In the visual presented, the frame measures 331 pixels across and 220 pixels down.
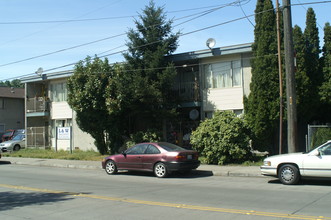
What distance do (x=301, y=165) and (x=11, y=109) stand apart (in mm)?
38032

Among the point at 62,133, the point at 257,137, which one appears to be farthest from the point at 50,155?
the point at 257,137

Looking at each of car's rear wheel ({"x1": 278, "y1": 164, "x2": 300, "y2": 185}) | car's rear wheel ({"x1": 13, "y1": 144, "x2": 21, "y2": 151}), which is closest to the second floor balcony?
car's rear wheel ({"x1": 13, "y1": 144, "x2": 21, "y2": 151})

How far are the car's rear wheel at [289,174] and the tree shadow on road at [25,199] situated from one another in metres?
6.60

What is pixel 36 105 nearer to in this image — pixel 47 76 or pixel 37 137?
pixel 37 137

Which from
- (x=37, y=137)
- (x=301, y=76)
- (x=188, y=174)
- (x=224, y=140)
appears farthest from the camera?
(x=37, y=137)

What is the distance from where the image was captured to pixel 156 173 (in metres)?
13.7

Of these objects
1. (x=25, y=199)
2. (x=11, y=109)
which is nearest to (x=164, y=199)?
(x=25, y=199)

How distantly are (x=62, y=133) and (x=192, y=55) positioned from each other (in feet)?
37.6

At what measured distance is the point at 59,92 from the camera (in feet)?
94.9

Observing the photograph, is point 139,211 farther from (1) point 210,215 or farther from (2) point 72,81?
(2) point 72,81

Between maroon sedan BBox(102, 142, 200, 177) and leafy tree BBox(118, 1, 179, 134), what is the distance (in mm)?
5169

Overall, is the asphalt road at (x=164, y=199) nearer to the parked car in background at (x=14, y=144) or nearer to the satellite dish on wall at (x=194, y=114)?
the satellite dish on wall at (x=194, y=114)

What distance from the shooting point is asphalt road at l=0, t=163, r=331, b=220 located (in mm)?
7282

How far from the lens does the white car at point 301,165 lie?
34.3ft
